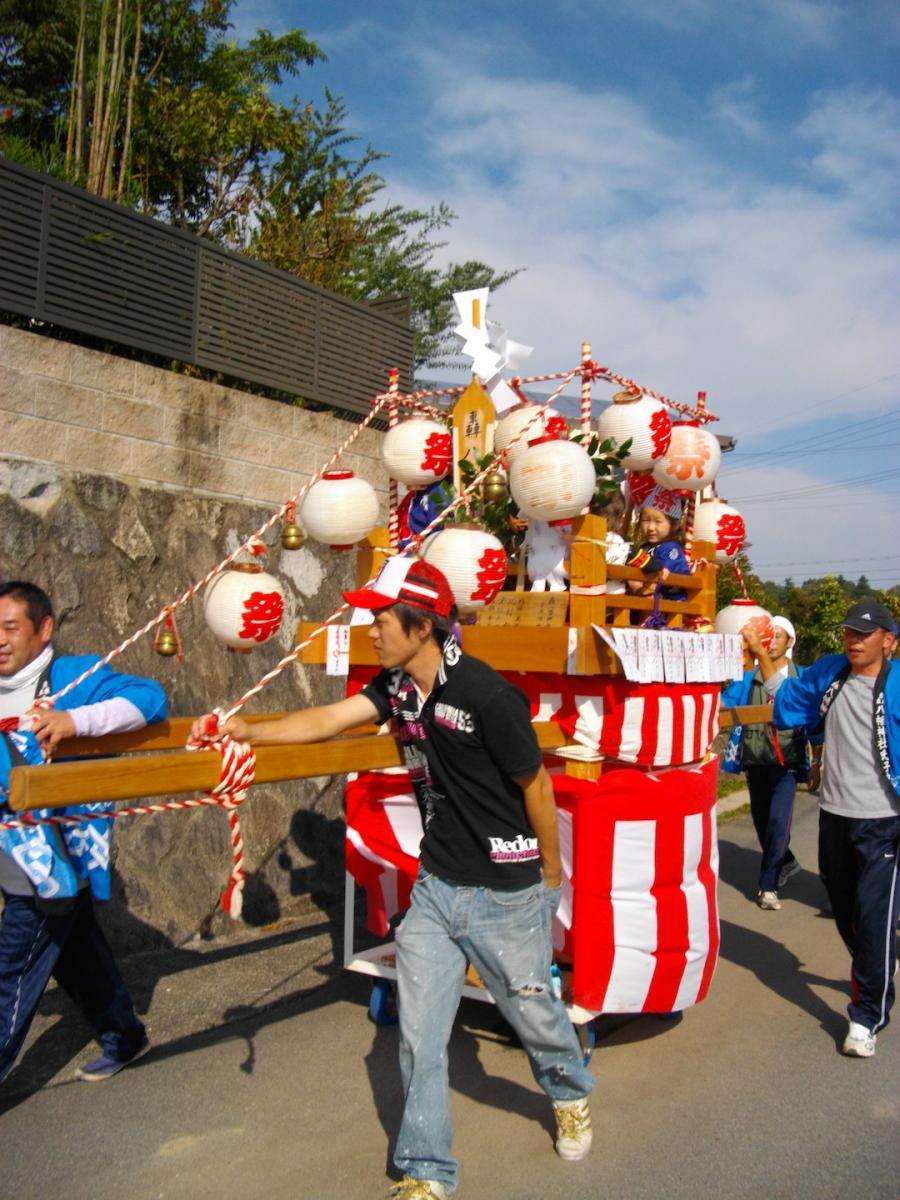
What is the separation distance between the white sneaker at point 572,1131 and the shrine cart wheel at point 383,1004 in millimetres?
1328

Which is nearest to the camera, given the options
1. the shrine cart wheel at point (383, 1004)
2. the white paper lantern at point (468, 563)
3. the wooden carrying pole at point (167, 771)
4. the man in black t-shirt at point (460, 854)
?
the wooden carrying pole at point (167, 771)

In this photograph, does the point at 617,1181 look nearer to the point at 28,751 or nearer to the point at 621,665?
the point at 621,665

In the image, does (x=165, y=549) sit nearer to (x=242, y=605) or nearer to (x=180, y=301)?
(x=180, y=301)

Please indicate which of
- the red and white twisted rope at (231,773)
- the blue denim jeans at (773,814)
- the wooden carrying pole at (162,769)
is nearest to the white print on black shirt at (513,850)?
the wooden carrying pole at (162,769)

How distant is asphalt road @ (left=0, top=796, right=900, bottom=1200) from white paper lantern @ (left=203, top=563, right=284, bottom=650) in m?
1.73

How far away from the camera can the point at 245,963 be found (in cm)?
531

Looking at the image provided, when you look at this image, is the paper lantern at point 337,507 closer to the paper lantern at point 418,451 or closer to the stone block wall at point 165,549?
the paper lantern at point 418,451

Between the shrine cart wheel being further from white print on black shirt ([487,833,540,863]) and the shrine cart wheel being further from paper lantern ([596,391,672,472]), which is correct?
paper lantern ([596,391,672,472])

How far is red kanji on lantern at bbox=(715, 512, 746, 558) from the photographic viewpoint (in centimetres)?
507

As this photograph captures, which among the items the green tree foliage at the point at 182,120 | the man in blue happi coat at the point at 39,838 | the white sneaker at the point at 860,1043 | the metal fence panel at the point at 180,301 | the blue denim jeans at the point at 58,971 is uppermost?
the green tree foliage at the point at 182,120

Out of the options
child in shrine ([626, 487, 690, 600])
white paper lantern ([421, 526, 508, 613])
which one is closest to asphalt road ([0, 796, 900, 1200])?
white paper lantern ([421, 526, 508, 613])

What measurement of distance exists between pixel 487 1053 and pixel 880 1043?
5.75 feet

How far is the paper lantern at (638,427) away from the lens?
4.32 m

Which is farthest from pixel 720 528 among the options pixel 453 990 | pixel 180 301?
pixel 180 301
